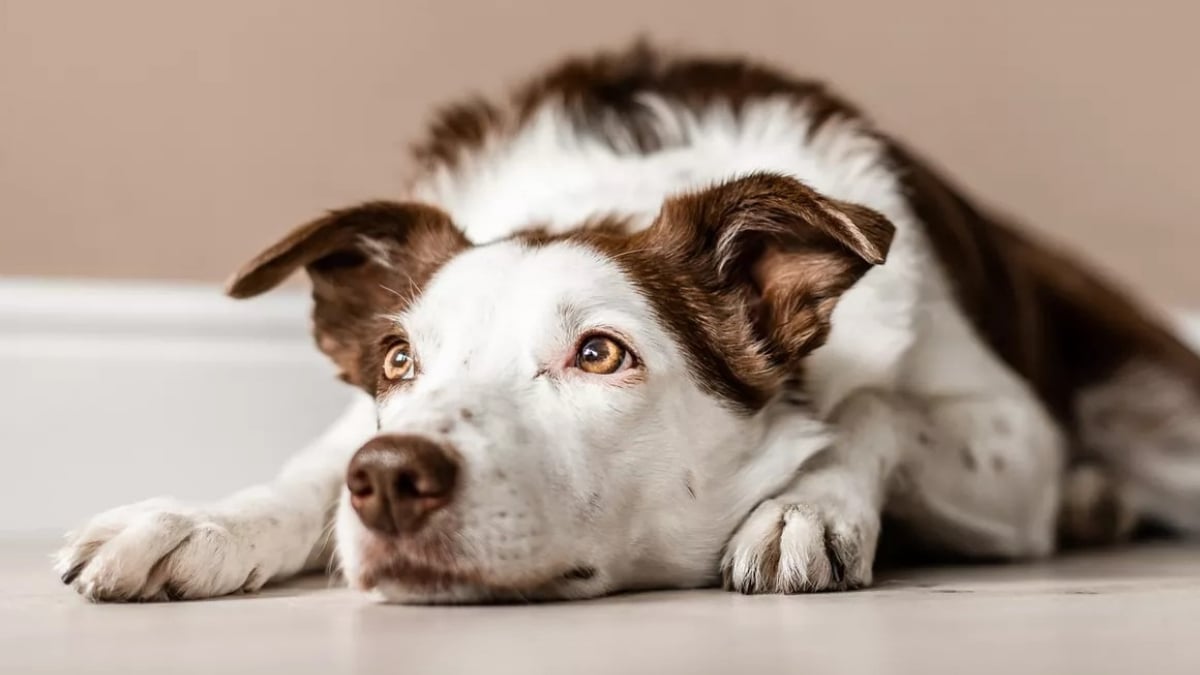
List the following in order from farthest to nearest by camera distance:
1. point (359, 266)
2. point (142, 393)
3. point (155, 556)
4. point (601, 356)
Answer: point (142, 393) < point (359, 266) < point (601, 356) < point (155, 556)

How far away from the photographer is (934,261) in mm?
2758

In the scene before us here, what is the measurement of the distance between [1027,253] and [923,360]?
3.05 feet

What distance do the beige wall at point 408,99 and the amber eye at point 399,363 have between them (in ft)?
4.60

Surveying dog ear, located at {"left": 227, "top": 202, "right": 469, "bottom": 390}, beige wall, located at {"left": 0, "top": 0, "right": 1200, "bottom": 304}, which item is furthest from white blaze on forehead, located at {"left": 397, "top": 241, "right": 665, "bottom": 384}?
beige wall, located at {"left": 0, "top": 0, "right": 1200, "bottom": 304}

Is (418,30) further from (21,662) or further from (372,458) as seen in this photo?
(21,662)

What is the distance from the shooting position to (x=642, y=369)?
2.04m

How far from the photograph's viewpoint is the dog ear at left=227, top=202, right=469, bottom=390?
7.47ft

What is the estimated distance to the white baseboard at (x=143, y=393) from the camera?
3.28m

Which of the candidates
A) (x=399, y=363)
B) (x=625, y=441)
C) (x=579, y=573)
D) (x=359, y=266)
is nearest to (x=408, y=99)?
(x=359, y=266)

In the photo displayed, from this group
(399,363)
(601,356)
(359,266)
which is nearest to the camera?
(601,356)

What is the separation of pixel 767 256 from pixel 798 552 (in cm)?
48

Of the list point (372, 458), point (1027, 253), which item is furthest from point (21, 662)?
point (1027, 253)

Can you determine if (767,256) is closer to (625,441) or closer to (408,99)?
(625,441)

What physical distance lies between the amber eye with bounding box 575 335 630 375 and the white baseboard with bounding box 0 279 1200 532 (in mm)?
1590
